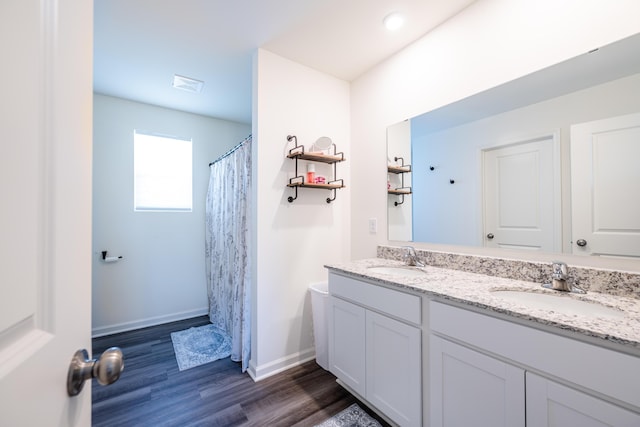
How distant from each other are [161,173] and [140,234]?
737mm

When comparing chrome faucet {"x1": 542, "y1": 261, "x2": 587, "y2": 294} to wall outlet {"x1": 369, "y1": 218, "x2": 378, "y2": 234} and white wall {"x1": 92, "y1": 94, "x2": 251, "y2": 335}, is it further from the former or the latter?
white wall {"x1": 92, "y1": 94, "x2": 251, "y2": 335}

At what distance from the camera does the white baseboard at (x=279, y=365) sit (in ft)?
6.37

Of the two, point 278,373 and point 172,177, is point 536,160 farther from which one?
point 172,177

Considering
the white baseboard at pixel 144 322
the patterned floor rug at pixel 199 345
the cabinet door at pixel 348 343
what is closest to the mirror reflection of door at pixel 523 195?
the cabinet door at pixel 348 343

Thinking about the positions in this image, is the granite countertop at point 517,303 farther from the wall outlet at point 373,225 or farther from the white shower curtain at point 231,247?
the white shower curtain at point 231,247

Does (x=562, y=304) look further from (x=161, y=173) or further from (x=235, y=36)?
(x=161, y=173)

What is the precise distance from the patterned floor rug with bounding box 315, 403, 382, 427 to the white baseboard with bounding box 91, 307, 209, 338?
2269 mm

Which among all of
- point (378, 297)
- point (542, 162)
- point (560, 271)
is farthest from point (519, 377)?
point (542, 162)

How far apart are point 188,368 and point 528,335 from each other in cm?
229

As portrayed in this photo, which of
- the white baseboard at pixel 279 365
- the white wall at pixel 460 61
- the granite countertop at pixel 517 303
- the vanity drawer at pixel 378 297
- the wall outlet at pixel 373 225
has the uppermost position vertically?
the white wall at pixel 460 61

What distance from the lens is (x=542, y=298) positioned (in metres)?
1.19

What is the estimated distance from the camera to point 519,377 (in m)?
0.93

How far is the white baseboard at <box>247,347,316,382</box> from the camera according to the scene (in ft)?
6.37

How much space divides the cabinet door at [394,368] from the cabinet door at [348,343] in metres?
0.06
